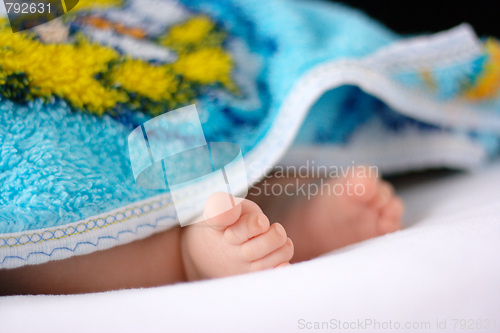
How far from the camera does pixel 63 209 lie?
1.02ft

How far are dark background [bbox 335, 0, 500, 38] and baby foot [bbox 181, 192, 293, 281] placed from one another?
72 centimetres

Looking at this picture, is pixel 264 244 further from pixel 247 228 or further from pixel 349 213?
pixel 349 213

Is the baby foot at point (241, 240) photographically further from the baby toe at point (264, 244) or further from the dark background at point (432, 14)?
the dark background at point (432, 14)

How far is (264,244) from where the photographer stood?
0.28 meters

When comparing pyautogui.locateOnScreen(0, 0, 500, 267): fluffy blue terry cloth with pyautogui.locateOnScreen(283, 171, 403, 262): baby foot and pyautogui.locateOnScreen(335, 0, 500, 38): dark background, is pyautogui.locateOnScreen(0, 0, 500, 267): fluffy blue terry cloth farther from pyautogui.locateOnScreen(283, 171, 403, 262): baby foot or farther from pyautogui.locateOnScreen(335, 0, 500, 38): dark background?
pyautogui.locateOnScreen(335, 0, 500, 38): dark background

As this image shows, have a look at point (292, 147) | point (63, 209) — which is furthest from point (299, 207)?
point (63, 209)

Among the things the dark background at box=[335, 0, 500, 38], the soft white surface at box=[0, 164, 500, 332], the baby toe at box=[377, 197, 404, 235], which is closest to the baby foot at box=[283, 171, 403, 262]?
the baby toe at box=[377, 197, 404, 235]

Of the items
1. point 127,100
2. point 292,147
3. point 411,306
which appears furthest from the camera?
point 292,147

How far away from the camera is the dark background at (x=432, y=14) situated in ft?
2.74

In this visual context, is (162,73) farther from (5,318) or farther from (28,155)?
(5,318)

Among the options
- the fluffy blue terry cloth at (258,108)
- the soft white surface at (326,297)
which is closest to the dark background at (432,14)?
the fluffy blue terry cloth at (258,108)

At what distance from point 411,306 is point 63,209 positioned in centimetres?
27

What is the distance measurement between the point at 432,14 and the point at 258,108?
64 centimetres

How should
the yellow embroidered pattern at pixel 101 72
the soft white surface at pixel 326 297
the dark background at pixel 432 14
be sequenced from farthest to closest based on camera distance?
the dark background at pixel 432 14 → the yellow embroidered pattern at pixel 101 72 → the soft white surface at pixel 326 297
